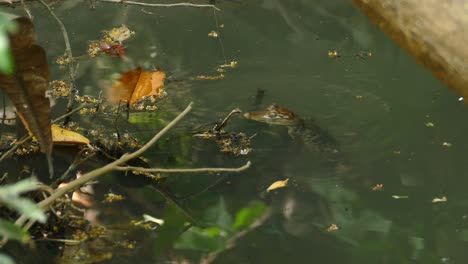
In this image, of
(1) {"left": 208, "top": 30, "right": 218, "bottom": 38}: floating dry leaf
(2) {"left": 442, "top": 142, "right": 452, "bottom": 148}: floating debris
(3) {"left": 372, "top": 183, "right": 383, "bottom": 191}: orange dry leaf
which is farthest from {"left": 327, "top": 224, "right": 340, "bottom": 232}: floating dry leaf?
(1) {"left": 208, "top": 30, "right": 218, "bottom": 38}: floating dry leaf

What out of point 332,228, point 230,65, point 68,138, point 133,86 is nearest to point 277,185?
point 332,228

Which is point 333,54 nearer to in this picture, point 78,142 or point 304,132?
point 304,132

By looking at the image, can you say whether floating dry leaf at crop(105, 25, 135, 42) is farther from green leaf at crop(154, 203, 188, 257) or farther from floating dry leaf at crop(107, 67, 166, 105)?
green leaf at crop(154, 203, 188, 257)


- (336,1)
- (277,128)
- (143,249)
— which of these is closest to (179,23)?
(336,1)

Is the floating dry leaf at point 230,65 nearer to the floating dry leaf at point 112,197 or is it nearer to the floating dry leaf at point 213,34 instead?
the floating dry leaf at point 213,34

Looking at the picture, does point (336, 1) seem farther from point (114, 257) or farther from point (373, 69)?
point (114, 257)

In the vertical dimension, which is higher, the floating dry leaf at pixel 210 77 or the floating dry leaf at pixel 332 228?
the floating dry leaf at pixel 332 228

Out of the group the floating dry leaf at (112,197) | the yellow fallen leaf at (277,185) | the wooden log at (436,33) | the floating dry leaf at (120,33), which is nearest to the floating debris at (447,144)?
the yellow fallen leaf at (277,185)
